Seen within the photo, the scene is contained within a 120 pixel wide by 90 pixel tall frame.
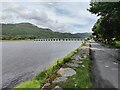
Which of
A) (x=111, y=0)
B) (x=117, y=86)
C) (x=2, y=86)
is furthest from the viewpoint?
(x=111, y=0)

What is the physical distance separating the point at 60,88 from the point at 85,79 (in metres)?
2.55

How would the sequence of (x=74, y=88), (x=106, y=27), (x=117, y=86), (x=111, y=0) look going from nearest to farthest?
1. (x=74, y=88)
2. (x=117, y=86)
3. (x=111, y=0)
4. (x=106, y=27)

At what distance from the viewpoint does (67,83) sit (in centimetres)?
1241

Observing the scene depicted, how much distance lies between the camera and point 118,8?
1115 inches

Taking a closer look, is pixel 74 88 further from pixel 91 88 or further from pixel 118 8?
pixel 118 8

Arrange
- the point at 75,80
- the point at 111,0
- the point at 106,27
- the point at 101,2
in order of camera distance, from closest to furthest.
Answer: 1. the point at 75,80
2. the point at 111,0
3. the point at 101,2
4. the point at 106,27

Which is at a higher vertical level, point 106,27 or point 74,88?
point 106,27

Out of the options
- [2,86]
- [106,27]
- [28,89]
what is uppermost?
[106,27]

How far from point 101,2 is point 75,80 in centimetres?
1939

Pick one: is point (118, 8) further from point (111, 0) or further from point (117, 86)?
point (117, 86)

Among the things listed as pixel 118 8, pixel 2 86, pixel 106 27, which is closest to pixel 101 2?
pixel 118 8

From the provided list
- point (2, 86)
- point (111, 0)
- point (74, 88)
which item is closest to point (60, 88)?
point (74, 88)

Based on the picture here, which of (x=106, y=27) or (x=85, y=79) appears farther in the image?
(x=106, y=27)

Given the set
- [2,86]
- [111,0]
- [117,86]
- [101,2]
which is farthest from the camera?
[101,2]
